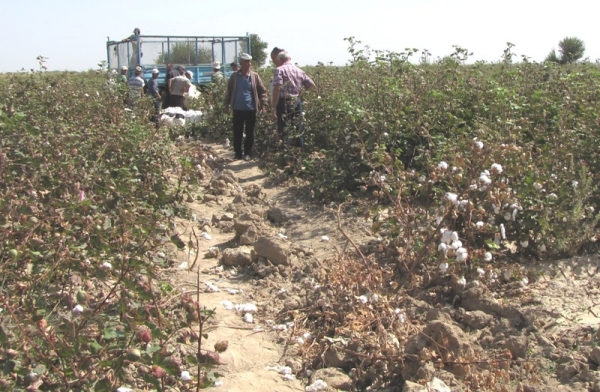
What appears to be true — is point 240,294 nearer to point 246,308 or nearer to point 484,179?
point 246,308

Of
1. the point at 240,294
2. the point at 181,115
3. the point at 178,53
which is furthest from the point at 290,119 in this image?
the point at 178,53

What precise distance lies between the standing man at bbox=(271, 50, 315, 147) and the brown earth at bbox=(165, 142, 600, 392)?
107 inches

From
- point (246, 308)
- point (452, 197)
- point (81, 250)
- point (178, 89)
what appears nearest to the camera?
point (81, 250)

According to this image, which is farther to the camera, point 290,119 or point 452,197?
point 290,119

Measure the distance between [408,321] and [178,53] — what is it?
1593cm

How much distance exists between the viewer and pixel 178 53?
1864 cm

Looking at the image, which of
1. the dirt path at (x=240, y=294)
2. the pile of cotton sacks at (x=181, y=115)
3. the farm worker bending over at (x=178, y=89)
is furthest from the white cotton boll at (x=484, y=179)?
the farm worker bending over at (x=178, y=89)

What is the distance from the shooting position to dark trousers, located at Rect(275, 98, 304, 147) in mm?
8383

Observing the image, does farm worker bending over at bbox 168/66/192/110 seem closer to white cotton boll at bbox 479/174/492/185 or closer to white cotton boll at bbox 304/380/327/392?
white cotton boll at bbox 479/174/492/185

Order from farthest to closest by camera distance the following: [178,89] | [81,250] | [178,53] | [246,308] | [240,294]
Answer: [178,53], [178,89], [240,294], [246,308], [81,250]

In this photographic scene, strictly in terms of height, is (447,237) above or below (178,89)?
below

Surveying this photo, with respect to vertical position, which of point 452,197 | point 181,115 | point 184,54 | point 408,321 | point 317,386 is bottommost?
point 317,386

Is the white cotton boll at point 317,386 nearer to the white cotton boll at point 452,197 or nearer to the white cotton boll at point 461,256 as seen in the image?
the white cotton boll at point 461,256

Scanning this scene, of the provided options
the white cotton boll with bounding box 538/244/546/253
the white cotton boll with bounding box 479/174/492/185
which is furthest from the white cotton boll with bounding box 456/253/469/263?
the white cotton boll with bounding box 538/244/546/253
